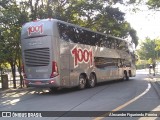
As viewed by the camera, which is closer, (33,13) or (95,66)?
(95,66)

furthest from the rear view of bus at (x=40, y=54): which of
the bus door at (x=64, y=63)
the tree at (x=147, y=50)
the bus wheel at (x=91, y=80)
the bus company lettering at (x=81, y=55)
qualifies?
the tree at (x=147, y=50)

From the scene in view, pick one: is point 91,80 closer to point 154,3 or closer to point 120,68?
point 120,68

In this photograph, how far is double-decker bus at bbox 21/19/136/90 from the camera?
1706 cm

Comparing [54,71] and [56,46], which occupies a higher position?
[56,46]

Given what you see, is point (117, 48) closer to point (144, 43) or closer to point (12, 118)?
point (12, 118)

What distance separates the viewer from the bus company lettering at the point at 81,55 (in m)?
19.1

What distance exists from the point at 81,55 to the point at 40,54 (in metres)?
3.38

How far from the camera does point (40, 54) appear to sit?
56.9ft

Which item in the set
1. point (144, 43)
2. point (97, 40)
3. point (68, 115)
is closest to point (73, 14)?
point (97, 40)

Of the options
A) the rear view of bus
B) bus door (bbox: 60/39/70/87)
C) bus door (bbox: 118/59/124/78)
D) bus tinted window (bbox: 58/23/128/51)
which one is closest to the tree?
bus door (bbox: 118/59/124/78)

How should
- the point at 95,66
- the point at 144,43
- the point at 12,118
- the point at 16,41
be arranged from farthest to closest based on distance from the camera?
1. the point at 144,43
2. the point at 16,41
3. the point at 95,66
4. the point at 12,118

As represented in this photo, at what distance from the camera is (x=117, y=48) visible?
27.3m

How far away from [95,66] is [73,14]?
390 inches

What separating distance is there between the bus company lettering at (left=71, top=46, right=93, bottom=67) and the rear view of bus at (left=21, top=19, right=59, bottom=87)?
205 cm
